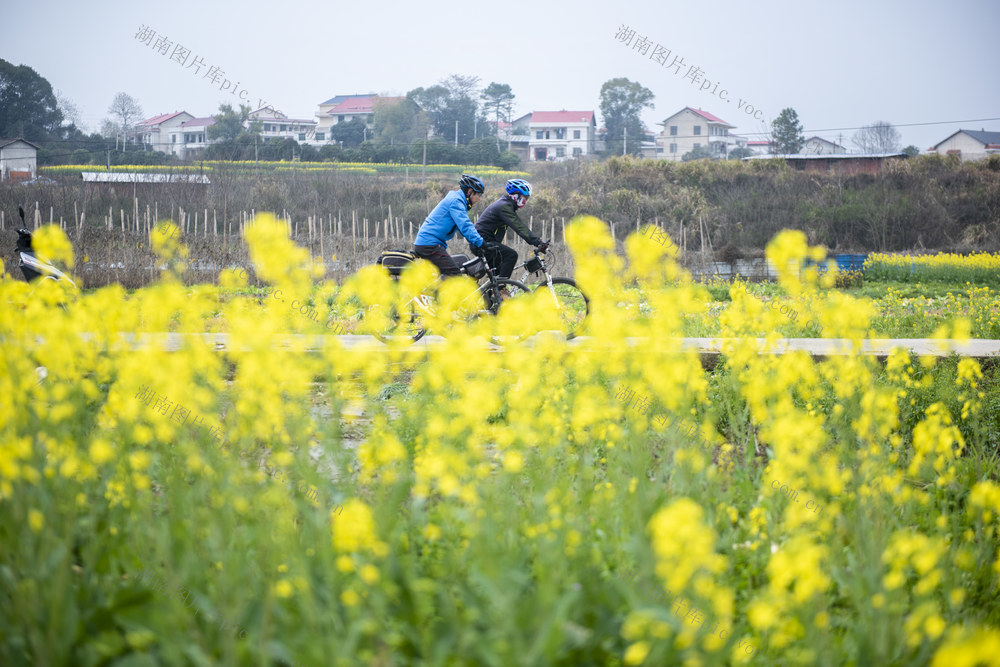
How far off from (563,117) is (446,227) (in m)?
73.6

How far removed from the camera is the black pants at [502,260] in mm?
7176

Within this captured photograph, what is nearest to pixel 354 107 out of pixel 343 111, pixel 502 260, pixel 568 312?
pixel 343 111

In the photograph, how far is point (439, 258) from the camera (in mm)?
6914

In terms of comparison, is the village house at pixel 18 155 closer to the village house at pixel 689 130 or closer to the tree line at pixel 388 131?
the tree line at pixel 388 131

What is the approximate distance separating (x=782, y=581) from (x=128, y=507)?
2047 millimetres

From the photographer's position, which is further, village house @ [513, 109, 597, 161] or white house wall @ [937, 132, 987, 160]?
village house @ [513, 109, 597, 161]

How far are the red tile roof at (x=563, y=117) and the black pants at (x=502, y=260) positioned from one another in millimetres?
71814

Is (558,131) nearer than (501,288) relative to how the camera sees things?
No

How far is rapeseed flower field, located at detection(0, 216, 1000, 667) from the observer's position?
→ 1806 millimetres

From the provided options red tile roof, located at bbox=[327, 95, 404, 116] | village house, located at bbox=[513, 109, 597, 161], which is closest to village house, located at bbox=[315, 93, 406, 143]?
red tile roof, located at bbox=[327, 95, 404, 116]

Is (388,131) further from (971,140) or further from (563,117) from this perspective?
(971,140)

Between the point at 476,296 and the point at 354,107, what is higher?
the point at 354,107

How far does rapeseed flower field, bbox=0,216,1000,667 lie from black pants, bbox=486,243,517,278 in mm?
3720

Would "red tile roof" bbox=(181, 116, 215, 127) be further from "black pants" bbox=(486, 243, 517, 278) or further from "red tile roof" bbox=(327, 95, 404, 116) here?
"black pants" bbox=(486, 243, 517, 278)
